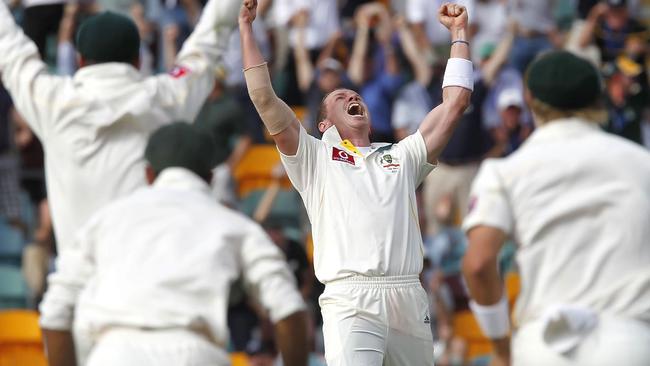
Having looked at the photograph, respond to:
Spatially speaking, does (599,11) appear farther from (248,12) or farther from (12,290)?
(248,12)

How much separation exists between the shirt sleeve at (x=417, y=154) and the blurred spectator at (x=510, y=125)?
8.25 m

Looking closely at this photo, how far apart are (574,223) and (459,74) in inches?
29.6

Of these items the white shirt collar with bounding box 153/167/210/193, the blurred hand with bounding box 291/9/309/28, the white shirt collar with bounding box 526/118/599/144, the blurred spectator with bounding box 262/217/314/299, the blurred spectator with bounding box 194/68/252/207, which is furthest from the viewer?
the blurred hand with bounding box 291/9/309/28

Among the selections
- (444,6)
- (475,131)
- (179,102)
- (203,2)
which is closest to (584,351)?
(444,6)

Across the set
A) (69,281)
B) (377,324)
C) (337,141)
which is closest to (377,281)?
(377,324)

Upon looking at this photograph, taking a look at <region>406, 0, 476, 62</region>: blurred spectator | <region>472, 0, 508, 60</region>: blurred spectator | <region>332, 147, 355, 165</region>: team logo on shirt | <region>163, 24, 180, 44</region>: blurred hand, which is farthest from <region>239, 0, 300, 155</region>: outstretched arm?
<region>163, 24, 180, 44</region>: blurred hand

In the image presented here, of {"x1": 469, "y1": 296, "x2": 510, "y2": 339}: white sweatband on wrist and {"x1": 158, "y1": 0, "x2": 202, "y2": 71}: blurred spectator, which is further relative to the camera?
{"x1": 158, "y1": 0, "x2": 202, "y2": 71}: blurred spectator

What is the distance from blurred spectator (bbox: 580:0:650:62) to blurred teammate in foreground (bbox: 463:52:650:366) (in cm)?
929

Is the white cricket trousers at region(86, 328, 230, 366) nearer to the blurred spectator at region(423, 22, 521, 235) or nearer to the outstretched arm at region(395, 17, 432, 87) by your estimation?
the blurred spectator at region(423, 22, 521, 235)

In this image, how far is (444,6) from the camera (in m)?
5.95

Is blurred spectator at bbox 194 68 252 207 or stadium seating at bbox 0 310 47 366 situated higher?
blurred spectator at bbox 194 68 252 207

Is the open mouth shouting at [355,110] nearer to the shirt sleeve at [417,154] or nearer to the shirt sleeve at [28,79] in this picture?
the shirt sleeve at [417,154]

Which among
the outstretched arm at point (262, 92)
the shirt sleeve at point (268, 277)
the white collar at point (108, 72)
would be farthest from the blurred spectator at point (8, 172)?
the outstretched arm at point (262, 92)

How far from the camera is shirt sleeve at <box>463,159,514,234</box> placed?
5.66 m
